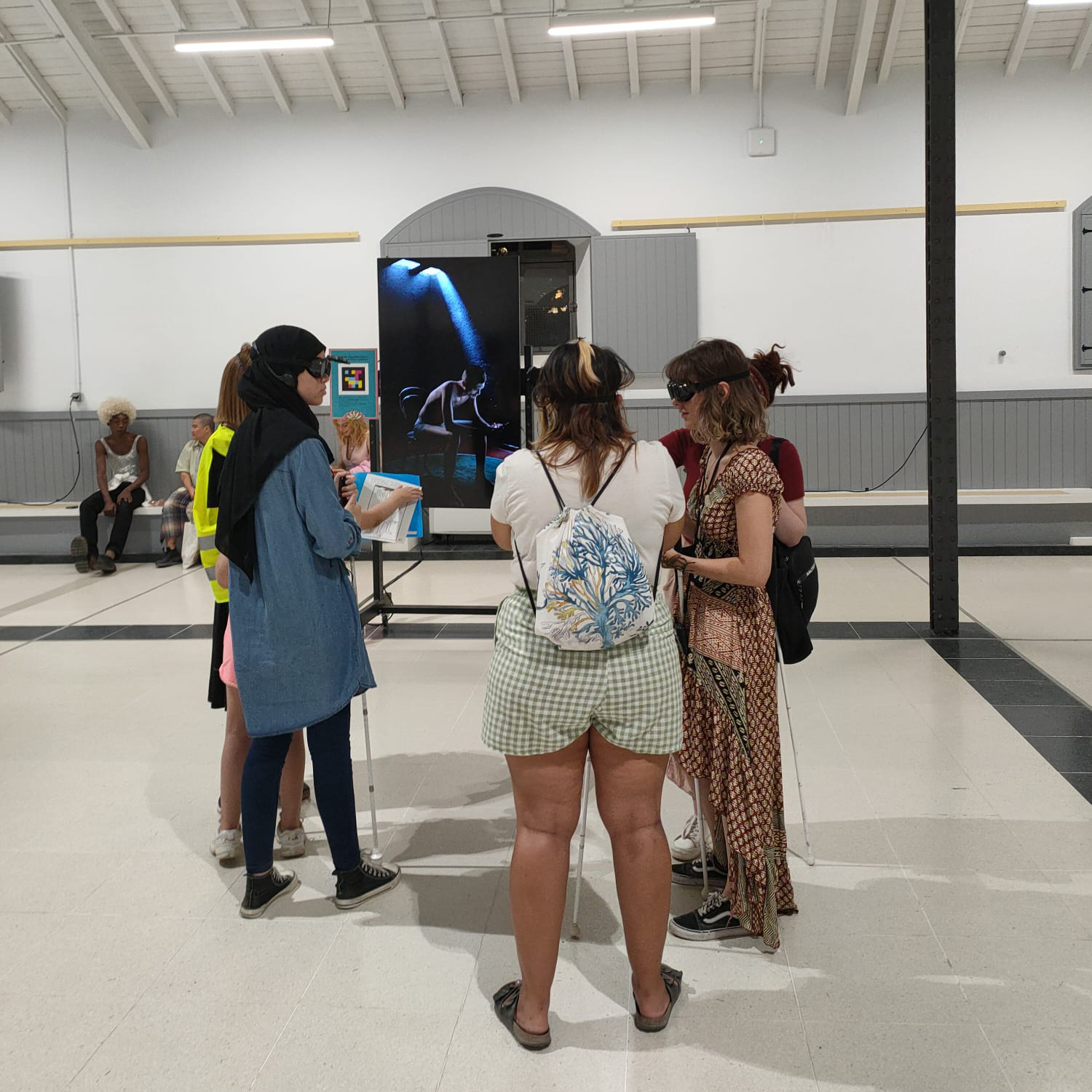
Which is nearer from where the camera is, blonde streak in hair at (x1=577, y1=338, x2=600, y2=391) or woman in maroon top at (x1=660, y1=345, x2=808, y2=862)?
blonde streak in hair at (x1=577, y1=338, x2=600, y2=391)

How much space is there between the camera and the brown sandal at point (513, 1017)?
2156 millimetres

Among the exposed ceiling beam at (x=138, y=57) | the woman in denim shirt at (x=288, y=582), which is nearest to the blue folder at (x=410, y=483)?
the woman in denim shirt at (x=288, y=582)

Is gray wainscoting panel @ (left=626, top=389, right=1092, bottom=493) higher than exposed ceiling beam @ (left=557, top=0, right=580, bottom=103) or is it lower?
lower

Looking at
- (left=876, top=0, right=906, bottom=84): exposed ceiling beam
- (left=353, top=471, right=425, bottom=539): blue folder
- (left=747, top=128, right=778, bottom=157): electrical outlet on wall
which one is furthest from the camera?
(left=747, top=128, right=778, bottom=157): electrical outlet on wall

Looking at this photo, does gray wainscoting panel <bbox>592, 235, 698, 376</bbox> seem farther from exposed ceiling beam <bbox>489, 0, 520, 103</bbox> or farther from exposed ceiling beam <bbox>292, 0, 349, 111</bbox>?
exposed ceiling beam <bbox>292, 0, 349, 111</bbox>

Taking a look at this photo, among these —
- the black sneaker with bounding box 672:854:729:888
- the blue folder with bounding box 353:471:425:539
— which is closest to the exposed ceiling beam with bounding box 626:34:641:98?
the blue folder with bounding box 353:471:425:539

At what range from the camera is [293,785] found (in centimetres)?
316

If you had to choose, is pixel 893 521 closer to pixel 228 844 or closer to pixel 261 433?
pixel 228 844

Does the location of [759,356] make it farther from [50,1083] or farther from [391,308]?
[391,308]

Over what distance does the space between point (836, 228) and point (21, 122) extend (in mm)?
7740

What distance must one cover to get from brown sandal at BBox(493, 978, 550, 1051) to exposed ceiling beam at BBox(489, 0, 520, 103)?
828cm

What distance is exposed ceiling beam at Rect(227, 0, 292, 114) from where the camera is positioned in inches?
339

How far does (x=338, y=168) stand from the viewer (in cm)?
1005

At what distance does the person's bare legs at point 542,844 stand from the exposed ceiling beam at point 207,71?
28.2 feet
